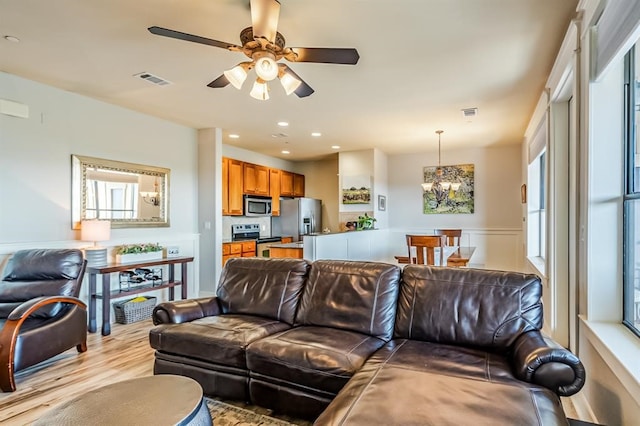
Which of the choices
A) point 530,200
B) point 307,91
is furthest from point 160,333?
point 530,200

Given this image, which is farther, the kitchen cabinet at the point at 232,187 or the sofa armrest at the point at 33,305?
the kitchen cabinet at the point at 232,187

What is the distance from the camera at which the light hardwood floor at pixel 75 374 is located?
226 cm

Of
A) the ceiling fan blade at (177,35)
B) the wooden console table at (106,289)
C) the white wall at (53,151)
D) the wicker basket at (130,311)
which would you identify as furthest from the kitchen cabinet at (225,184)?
the ceiling fan blade at (177,35)

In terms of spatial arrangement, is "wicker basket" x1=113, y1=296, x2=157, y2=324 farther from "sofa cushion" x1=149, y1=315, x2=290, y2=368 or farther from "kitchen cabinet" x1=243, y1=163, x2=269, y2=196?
"kitchen cabinet" x1=243, y1=163, x2=269, y2=196

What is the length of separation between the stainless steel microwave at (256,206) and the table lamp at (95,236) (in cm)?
290

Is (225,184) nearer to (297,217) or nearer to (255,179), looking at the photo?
(255,179)

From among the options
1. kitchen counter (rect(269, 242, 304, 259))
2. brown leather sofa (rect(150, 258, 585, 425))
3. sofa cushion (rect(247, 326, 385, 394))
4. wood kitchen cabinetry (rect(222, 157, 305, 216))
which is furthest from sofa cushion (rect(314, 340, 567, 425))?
wood kitchen cabinetry (rect(222, 157, 305, 216))

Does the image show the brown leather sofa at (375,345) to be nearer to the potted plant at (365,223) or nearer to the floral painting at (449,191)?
the potted plant at (365,223)

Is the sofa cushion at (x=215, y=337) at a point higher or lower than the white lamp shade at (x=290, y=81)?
lower

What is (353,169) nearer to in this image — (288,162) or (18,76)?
(288,162)

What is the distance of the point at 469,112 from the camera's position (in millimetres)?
4504

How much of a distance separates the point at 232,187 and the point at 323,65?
3.65 m

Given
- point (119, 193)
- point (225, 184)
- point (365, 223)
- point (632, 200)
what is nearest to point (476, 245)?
point (365, 223)

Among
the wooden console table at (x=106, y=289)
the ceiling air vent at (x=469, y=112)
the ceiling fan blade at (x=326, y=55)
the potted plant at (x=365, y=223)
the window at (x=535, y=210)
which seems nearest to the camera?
the ceiling fan blade at (x=326, y=55)
